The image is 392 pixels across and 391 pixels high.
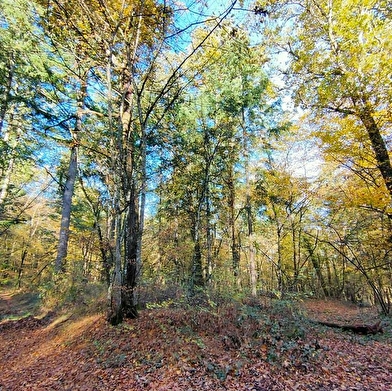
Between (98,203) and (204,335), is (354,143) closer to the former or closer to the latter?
(204,335)

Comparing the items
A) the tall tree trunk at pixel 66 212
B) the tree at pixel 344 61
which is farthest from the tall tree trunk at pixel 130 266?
the tree at pixel 344 61

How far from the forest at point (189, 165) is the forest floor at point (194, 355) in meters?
0.04

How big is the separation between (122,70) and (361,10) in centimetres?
708

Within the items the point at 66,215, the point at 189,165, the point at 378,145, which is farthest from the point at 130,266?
the point at 378,145

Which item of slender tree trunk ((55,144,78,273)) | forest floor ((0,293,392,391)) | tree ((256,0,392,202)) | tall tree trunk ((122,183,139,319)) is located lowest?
forest floor ((0,293,392,391))

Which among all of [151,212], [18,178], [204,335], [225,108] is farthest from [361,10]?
[18,178]

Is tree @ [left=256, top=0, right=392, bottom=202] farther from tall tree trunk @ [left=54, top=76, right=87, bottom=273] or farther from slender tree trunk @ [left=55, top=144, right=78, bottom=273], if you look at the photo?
slender tree trunk @ [left=55, top=144, right=78, bottom=273]

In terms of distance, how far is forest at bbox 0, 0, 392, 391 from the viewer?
14.0 feet

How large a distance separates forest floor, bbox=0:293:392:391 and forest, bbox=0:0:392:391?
4cm

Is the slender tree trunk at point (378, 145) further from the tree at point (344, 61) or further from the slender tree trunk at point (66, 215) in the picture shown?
the slender tree trunk at point (66, 215)

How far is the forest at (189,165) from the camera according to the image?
428cm

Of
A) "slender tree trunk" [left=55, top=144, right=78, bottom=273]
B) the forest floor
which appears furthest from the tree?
"slender tree trunk" [left=55, top=144, right=78, bottom=273]

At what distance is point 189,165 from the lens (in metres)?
10.2

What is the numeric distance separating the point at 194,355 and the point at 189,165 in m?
7.39
